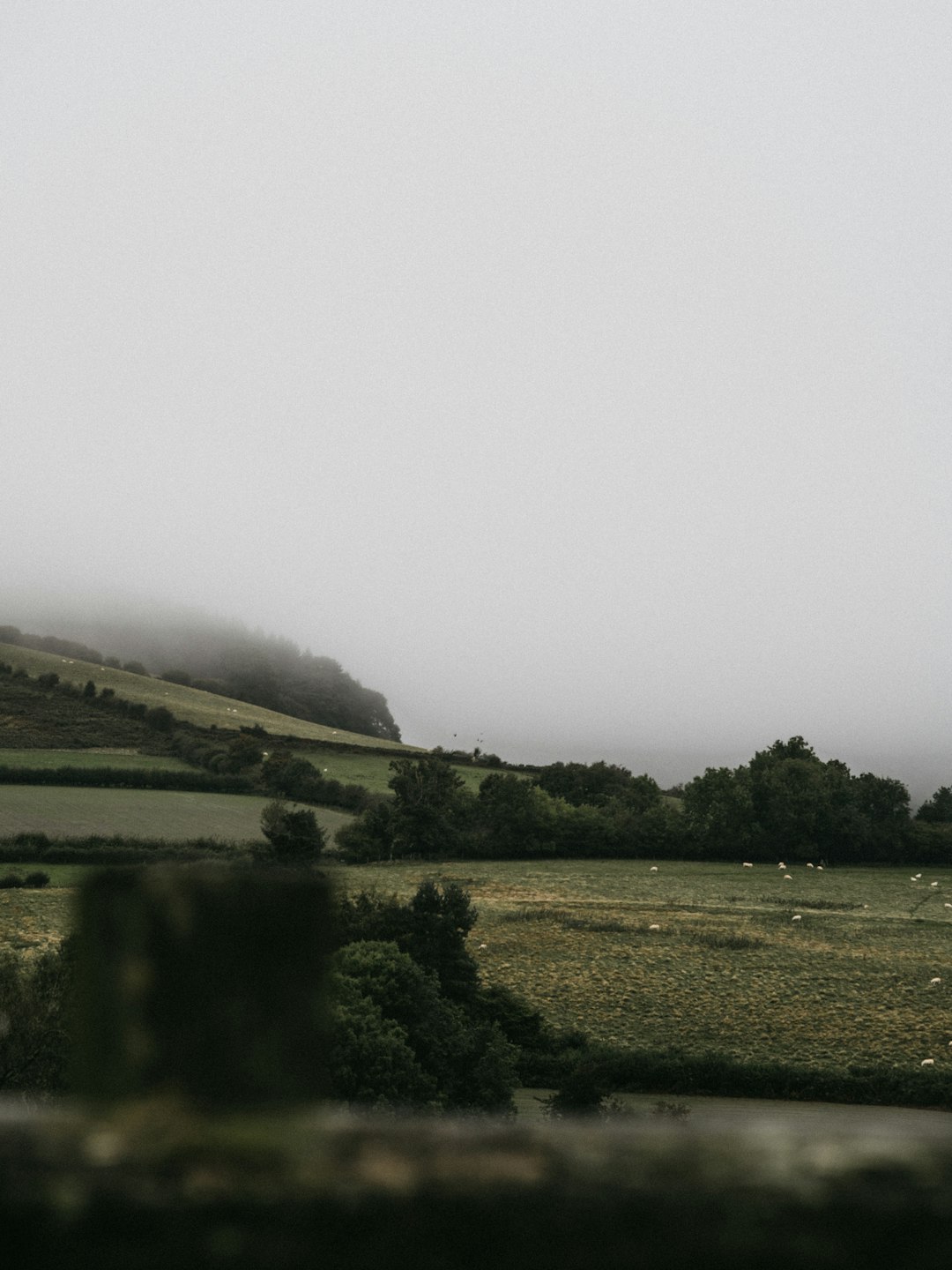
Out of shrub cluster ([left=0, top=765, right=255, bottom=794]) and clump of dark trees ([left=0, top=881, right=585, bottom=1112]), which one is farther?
shrub cluster ([left=0, top=765, right=255, bottom=794])

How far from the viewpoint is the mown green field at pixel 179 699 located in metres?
139

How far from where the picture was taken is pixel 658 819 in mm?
106688

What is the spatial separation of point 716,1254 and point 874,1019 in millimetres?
49414

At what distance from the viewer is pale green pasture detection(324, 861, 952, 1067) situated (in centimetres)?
4334

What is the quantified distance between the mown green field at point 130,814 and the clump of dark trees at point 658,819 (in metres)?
7.78

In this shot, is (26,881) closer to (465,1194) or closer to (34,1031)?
(34,1031)

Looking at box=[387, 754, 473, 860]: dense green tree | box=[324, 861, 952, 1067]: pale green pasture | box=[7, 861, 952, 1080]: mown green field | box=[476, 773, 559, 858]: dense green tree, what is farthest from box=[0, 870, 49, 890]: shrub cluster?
box=[476, 773, 559, 858]: dense green tree

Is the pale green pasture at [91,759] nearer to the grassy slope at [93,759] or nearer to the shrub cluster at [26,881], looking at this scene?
the grassy slope at [93,759]

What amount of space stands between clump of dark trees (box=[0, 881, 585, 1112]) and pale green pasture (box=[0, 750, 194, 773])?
196 feet

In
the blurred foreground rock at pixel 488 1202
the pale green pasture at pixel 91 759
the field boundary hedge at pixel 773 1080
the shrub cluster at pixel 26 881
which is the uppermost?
the blurred foreground rock at pixel 488 1202

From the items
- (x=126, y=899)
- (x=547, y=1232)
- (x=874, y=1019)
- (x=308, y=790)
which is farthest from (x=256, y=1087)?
(x=308, y=790)

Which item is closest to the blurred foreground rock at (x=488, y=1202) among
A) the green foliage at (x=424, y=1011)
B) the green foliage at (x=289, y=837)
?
the green foliage at (x=424, y=1011)

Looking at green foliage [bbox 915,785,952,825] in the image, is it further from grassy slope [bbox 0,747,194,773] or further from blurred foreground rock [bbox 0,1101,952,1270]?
blurred foreground rock [bbox 0,1101,952,1270]

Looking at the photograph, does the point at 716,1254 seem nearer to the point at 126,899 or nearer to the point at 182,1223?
the point at 182,1223
